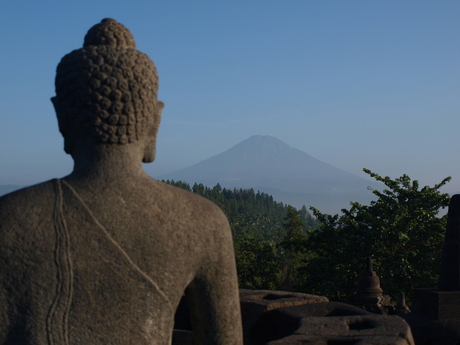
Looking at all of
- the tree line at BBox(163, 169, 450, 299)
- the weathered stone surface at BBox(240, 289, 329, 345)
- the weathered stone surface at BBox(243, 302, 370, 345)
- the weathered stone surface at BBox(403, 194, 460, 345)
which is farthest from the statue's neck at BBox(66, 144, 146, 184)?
the tree line at BBox(163, 169, 450, 299)

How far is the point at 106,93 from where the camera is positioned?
299 centimetres

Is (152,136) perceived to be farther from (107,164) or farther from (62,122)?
(62,122)

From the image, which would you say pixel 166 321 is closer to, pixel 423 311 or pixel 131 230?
pixel 131 230

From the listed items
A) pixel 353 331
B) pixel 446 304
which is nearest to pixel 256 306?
pixel 353 331

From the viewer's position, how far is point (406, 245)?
80.6ft

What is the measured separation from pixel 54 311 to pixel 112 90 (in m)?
1.24

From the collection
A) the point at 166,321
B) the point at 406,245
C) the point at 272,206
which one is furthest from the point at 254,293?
the point at 272,206

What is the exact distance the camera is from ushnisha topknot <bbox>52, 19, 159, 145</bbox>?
301 centimetres

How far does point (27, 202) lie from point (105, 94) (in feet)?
2.38

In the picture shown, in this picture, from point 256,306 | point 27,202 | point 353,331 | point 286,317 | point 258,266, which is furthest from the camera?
point 258,266

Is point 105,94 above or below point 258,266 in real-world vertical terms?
above

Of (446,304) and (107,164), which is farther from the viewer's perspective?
(446,304)

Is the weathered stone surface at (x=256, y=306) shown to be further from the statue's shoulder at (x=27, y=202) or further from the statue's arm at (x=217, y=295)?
the statue's shoulder at (x=27, y=202)

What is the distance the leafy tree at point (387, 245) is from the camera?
22781 mm
